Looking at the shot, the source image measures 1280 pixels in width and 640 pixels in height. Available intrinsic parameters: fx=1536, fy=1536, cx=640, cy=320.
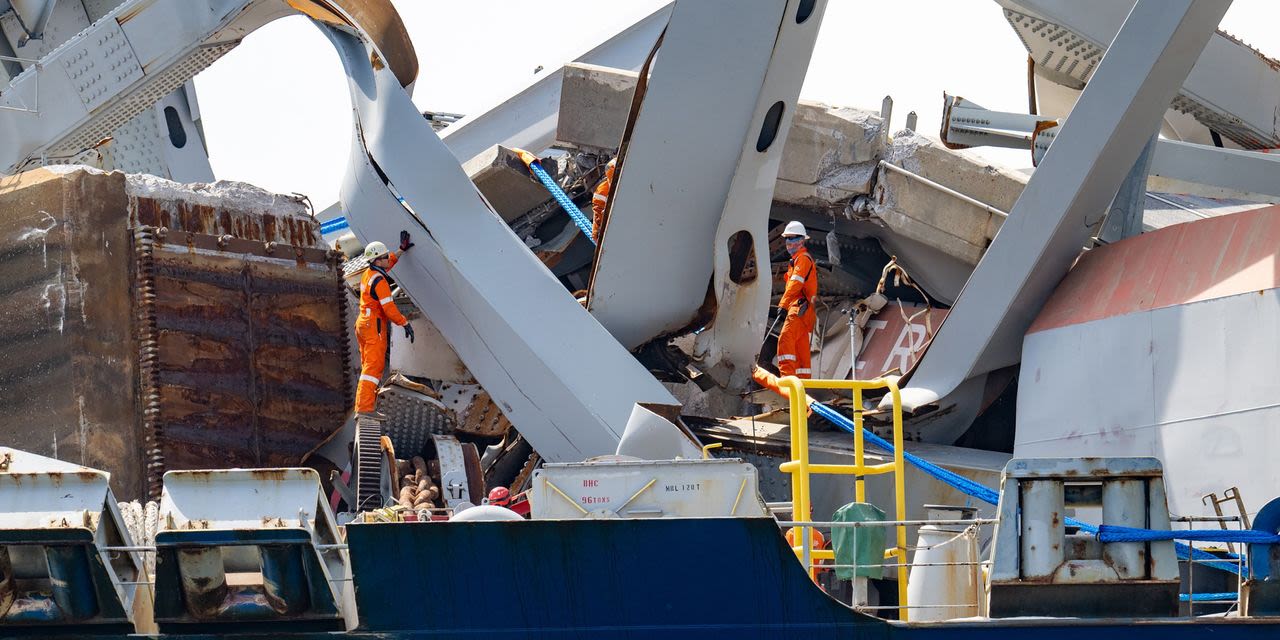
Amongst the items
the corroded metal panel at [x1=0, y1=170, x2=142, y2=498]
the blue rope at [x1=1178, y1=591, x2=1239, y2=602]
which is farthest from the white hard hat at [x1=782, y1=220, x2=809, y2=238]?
the blue rope at [x1=1178, y1=591, x2=1239, y2=602]

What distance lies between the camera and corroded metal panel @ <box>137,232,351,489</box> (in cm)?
1117

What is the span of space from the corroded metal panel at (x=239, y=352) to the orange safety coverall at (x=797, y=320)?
A: 3474mm

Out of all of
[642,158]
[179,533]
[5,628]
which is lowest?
[5,628]

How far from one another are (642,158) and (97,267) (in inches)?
160

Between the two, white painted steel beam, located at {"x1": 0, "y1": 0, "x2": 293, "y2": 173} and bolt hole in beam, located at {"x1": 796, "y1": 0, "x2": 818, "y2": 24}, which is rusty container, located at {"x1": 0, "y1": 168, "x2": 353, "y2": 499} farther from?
bolt hole in beam, located at {"x1": 796, "y1": 0, "x2": 818, "y2": 24}

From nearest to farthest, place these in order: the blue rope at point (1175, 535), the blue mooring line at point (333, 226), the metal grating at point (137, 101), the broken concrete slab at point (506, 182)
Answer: the blue rope at point (1175, 535), the broken concrete slab at point (506, 182), the metal grating at point (137, 101), the blue mooring line at point (333, 226)

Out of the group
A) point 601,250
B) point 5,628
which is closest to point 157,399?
point 601,250

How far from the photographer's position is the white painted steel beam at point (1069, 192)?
10055 millimetres

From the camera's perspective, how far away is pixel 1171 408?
9211mm

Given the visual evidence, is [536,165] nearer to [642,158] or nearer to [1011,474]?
[642,158]

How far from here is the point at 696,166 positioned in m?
11.1

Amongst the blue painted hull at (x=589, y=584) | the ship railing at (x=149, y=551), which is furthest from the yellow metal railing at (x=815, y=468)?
the ship railing at (x=149, y=551)

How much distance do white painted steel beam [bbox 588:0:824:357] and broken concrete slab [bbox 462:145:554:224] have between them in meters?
2.76

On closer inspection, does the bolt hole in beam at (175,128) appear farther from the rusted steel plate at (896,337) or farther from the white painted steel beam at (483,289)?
the rusted steel plate at (896,337)
